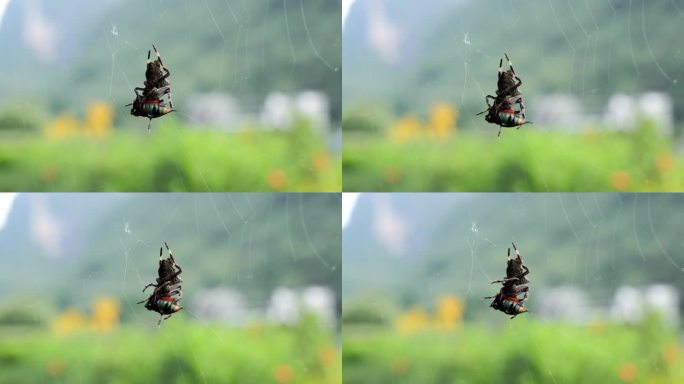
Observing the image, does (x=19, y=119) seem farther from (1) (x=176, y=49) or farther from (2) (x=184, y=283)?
(2) (x=184, y=283)

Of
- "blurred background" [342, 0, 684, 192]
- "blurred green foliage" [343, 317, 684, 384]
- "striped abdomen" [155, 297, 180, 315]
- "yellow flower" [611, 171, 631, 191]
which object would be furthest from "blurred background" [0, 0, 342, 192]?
"yellow flower" [611, 171, 631, 191]

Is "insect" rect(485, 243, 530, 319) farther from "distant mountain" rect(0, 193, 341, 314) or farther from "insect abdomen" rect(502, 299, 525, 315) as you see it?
"distant mountain" rect(0, 193, 341, 314)

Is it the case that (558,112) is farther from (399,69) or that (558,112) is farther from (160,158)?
(160,158)

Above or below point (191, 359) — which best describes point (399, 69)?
above

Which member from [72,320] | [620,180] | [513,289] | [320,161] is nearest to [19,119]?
[72,320]

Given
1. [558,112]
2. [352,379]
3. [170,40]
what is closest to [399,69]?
[558,112]

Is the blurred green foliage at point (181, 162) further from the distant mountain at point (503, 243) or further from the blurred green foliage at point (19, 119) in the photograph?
the distant mountain at point (503, 243)
